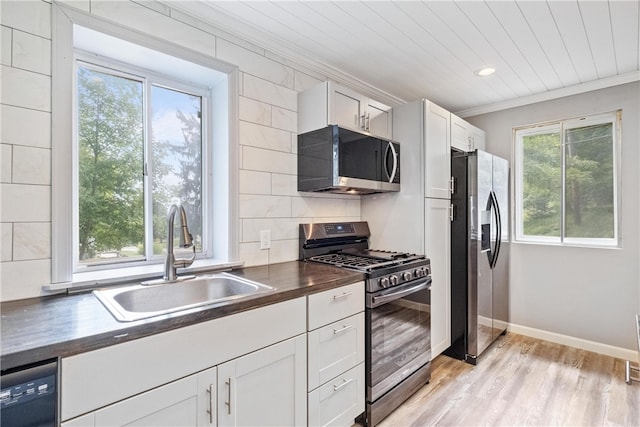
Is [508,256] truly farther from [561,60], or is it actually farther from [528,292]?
[561,60]

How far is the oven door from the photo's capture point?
186 cm

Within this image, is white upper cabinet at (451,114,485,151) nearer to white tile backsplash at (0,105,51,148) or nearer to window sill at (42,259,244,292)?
window sill at (42,259,244,292)

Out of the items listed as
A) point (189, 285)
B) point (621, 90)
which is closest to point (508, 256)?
point (621, 90)

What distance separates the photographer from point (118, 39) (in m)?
1.55

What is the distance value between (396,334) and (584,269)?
2.16 meters

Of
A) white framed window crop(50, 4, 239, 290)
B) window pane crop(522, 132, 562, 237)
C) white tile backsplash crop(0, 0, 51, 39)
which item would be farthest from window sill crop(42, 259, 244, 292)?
window pane crop(522, 132, 562, 237)

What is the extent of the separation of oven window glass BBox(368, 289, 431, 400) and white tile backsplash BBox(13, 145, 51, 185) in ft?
5.69

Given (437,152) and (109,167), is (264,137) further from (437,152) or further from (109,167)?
(437,152)

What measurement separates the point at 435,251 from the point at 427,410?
1.09 metres

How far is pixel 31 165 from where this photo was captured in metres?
1.33

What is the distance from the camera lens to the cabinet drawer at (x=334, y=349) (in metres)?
1.58

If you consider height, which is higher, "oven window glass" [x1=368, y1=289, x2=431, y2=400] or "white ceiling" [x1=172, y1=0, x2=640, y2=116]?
"white ceiling" [x1=172, y1=0, x2=640, y2=116]

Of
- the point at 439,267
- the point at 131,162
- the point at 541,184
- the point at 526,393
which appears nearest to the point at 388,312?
the point at 439,267

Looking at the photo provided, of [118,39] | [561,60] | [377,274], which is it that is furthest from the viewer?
[561,60]
